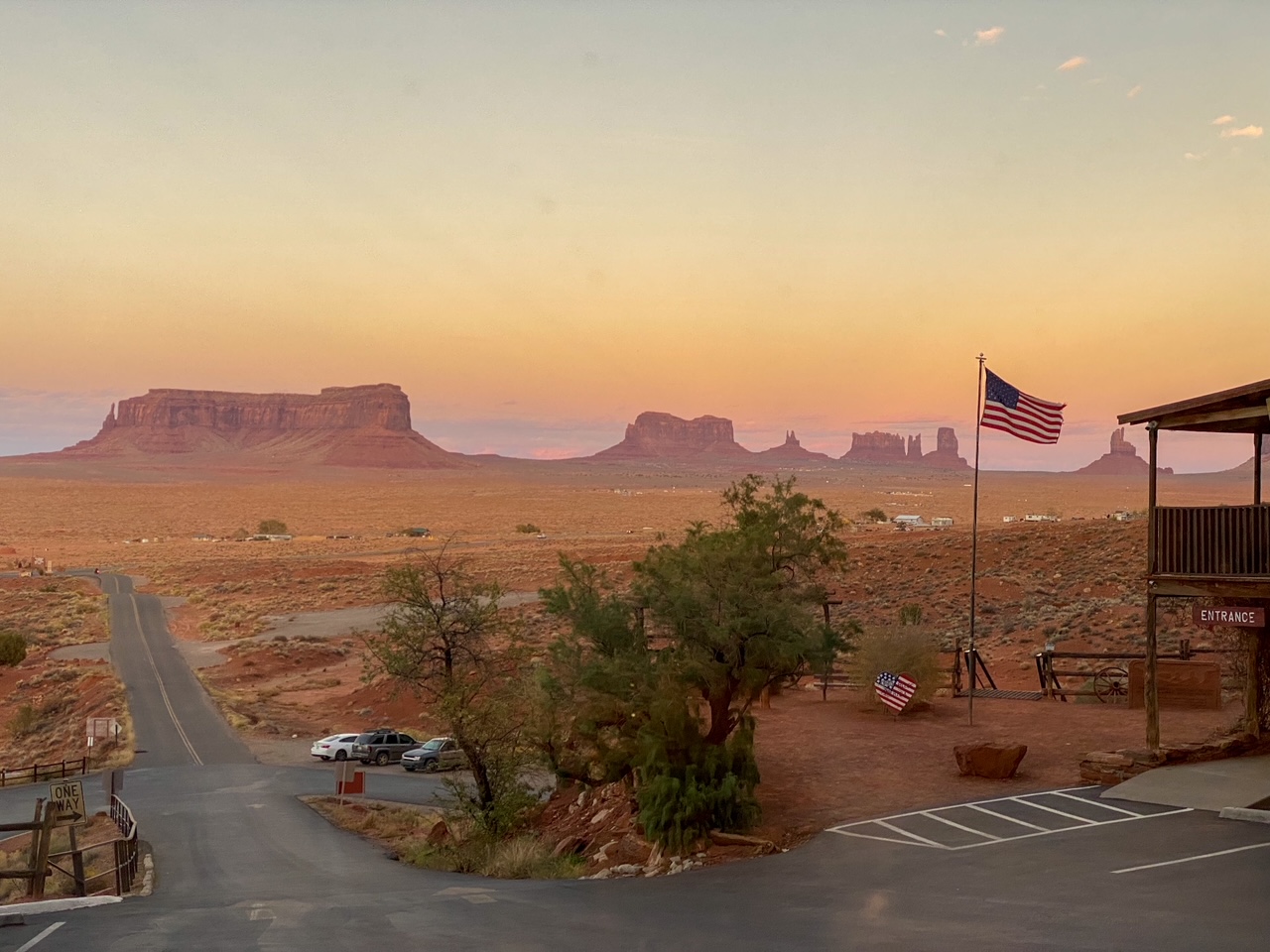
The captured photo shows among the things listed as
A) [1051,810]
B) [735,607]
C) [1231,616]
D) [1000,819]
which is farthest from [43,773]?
[1231,616]

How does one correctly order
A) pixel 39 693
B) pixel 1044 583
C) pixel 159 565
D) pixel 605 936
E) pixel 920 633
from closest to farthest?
pixel 605 936 < pixel 920 633 < pixel 39 693 < pixel 1044 583 < pixel 159 565

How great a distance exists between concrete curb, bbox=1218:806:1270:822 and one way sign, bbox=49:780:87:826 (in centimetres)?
1888

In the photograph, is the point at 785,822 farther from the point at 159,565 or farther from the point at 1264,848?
the point at 159,565

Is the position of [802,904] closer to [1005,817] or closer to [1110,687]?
[1005,817]

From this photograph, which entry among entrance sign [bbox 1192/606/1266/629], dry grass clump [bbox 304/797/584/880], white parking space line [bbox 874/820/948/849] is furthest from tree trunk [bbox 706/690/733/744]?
entrance sign [bbox 1192/606/1266/629]

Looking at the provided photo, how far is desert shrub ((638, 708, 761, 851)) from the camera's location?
18859mm

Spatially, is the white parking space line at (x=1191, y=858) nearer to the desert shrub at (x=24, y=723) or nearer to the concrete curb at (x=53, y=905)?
the concrete curb at (x=53, y=905)

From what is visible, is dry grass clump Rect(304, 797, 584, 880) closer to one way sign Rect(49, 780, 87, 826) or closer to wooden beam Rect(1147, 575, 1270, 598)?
one way sign Rect(49, 780, 87, 826)

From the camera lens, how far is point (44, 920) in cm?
1430

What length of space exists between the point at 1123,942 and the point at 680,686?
11713mm

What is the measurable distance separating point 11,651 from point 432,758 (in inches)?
1181

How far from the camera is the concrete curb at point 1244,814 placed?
626 inches

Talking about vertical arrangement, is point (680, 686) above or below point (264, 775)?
above

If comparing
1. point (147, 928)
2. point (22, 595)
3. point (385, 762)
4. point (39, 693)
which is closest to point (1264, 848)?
point (147, 928)
